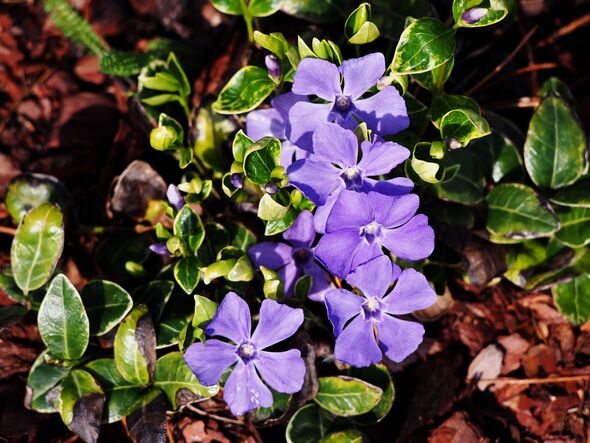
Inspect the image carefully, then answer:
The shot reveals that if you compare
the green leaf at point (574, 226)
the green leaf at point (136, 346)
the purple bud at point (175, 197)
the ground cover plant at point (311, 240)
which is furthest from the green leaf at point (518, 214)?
the green leaf at point (136, 346)

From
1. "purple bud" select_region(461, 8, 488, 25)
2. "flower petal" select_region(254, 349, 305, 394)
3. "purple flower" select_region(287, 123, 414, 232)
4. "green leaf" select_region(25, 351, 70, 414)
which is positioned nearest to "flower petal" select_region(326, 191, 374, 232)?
"purple flower" select_region(287, 123, 414, 232)

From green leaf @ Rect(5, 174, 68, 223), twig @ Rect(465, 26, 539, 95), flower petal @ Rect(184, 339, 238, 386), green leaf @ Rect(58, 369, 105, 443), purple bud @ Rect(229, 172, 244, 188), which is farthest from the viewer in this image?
twig @ Rect(465, 26, 539, 95)

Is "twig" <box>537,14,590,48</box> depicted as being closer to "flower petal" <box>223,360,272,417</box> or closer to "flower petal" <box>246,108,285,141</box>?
"flower petal" <box>246,108,285,141</box>

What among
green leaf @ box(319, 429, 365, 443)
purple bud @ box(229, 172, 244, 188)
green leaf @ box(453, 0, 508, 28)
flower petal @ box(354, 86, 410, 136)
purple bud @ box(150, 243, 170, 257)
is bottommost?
green leaf @ box(319, 429, 365, 443)

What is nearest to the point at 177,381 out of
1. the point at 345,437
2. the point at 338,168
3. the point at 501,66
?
the point at 345,437

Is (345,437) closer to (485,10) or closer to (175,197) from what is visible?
(175,197)

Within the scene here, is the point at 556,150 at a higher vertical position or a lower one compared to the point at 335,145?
lower

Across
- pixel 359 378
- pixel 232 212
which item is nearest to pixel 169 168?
pixel 232 212
